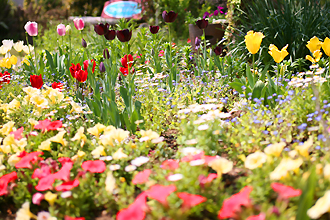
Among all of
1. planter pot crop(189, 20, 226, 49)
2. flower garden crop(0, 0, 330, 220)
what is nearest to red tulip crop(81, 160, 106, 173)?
flower garden crop(0, 0, 330, 220)

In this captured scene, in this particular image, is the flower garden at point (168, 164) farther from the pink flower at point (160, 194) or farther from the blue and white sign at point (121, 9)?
the blue and white sign at point (121, 9)

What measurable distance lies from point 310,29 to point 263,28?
56 centimetres

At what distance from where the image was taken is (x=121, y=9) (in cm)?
1149

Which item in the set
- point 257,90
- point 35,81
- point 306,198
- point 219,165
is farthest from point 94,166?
point 257,90

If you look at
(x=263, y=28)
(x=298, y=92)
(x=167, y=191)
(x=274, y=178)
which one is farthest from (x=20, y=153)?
(x=263, y=28)

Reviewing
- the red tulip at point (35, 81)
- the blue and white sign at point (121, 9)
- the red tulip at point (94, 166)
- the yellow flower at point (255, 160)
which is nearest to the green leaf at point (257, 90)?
the yellow flower at point (255, 160)

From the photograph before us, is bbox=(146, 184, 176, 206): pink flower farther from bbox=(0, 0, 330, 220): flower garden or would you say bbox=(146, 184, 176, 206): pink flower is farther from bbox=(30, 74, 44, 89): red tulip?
bbox=(30, 74, 44, 89): red tulip

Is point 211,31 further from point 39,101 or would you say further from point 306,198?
point 306,198

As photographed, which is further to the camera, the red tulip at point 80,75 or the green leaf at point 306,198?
the red tulip at point 80,75

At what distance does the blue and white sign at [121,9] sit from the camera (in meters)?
11.1

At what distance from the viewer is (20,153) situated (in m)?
1.80

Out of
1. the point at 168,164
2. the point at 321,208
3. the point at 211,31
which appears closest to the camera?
the point at 321,208

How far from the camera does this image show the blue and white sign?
11.1m

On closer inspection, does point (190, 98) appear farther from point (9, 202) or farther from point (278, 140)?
point (9, 202)
